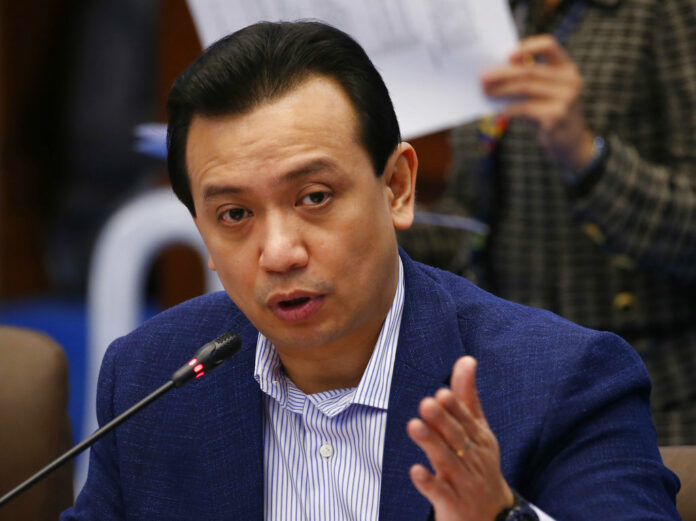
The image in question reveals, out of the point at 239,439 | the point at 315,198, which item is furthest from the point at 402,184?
the point at 239,439

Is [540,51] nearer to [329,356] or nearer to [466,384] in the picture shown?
[329,356]

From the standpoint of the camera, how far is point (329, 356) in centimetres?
156

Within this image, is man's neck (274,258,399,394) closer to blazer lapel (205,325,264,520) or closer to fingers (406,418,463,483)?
blazer lapel (205,325,264,520)

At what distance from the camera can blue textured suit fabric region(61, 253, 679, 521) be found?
1373 mm

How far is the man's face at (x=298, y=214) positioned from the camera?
1416 mm

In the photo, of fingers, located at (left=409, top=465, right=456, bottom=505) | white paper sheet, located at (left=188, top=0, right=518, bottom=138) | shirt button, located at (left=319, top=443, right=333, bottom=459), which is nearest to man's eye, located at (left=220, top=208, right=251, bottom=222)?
shirt button, located at (left=319, top=443, right=333, bottom=459)

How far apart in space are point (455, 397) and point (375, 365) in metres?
0.39

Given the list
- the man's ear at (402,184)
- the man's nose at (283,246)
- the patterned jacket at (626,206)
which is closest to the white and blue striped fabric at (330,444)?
the man's ear at (402,184)

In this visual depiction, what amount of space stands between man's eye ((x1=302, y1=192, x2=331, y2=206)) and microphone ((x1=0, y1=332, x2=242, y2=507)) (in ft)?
0.66

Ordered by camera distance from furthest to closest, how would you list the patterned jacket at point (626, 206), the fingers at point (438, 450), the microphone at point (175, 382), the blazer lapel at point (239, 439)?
the patterned jacket at point (626, 206) < the blazer lapel at point (239, 439) < the microphone at point (175, 382) < the fingers at point (438, 450)

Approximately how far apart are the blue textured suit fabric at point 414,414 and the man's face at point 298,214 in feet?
0.50

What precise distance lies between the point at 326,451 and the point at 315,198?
375 millimetres

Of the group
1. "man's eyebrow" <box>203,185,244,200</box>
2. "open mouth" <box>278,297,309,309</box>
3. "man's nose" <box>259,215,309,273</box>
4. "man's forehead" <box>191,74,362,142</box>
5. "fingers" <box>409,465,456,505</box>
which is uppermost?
"man's forehead" <box>191,74,362,142</box>

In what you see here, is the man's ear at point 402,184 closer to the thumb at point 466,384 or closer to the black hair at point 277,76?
the black hair at point 277,76
